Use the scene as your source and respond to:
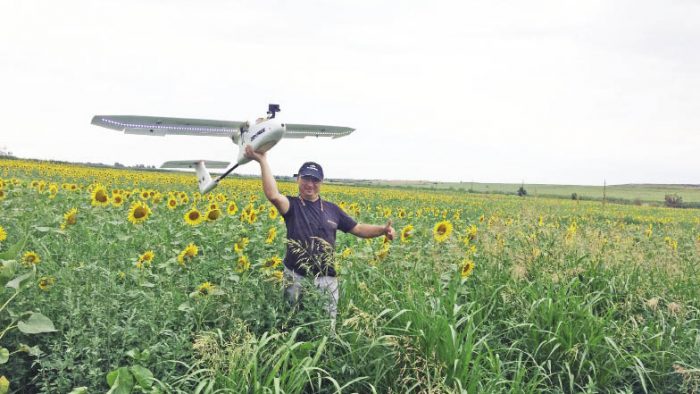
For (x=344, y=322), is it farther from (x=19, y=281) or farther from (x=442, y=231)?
(x=442, y=231)

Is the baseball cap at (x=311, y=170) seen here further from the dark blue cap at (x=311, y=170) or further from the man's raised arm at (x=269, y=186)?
the man's raised arm at (x=269, y=186)

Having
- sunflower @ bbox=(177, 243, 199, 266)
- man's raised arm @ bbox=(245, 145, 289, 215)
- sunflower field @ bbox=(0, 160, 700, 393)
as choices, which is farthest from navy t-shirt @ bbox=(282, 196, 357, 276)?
sunflower @ bbox=(177, 243, 199, 266)

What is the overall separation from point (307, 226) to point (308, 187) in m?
0.36

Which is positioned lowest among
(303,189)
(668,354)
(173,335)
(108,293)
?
(668,354)

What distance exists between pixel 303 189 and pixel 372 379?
1785mm

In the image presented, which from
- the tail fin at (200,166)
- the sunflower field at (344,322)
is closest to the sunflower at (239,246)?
the sunflower field at (344,322)

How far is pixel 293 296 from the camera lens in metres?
4.15

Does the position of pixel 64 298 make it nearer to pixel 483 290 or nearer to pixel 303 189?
pixel 303 189

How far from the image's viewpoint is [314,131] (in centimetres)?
775

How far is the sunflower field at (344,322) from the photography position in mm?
3219

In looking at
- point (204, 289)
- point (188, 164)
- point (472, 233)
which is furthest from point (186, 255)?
point (188, 164)

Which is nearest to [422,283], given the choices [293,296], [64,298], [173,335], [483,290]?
[483,290]

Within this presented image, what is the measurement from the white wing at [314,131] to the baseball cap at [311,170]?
110 inches

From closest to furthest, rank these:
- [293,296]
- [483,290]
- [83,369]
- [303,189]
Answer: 1. [83,369]
2. [293,296]
3. [303,189]
4. [483,290]
